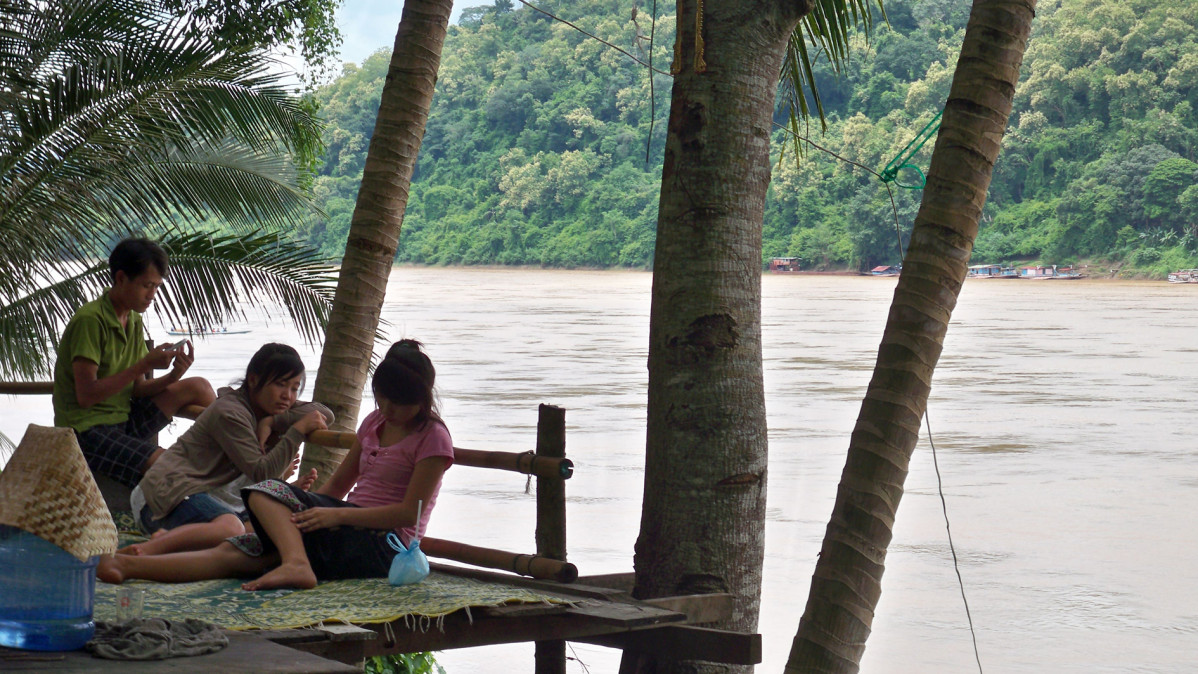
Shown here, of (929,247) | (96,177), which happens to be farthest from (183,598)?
(96,177)

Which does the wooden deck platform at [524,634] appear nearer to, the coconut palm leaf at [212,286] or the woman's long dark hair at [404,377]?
the woman's long dark hair at [404,377]

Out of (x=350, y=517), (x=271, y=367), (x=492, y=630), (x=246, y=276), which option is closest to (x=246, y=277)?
(x=246, y=276)

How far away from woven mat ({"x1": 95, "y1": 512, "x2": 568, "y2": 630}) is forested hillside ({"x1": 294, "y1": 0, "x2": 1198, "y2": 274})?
3999 centimetres

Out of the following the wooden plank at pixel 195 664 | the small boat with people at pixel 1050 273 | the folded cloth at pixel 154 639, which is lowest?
the wooden plank at pixel 195 664

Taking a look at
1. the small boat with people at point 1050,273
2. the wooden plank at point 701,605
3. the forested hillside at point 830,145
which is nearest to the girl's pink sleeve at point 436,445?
the wooden plank at point 701,605

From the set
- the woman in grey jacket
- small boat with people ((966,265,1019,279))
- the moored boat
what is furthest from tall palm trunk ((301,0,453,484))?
the moored boat

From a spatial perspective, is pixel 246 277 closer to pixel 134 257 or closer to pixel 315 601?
pixel 134 257

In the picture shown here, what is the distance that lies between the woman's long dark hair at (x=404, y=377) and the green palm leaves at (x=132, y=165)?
3001mm

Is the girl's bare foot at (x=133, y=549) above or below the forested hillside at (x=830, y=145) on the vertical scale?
below

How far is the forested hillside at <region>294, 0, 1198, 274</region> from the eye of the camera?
2132 inches

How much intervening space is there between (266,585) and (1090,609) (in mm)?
8702

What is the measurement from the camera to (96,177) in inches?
248

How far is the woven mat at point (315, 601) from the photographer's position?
320 cm

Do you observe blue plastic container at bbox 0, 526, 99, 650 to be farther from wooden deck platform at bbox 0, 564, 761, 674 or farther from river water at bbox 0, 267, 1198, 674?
river water at bbox 0, 267, 1198, 674
